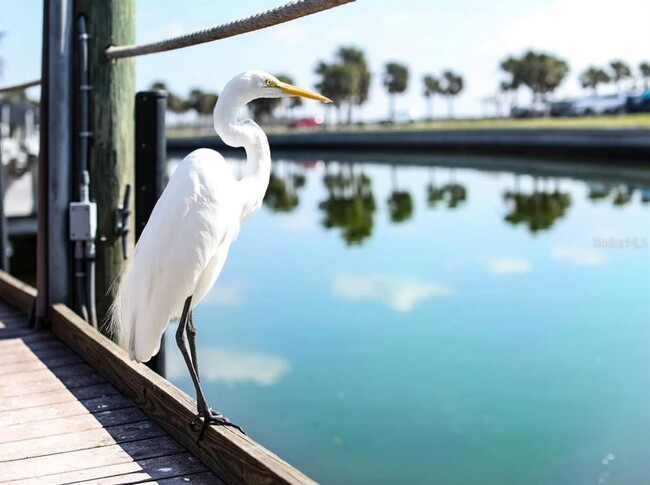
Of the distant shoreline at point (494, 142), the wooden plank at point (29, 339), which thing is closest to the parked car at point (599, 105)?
the distant shoreline at point (494, 142)

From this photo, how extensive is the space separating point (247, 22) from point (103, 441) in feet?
4.70

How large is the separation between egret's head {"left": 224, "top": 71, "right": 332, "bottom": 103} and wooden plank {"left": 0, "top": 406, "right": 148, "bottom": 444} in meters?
1.13

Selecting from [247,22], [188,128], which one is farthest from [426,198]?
[188,128]

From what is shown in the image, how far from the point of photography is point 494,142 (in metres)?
30.4

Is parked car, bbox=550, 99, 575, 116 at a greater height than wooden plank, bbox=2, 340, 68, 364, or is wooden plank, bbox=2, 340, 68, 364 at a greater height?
parked car, bbox=550, 99, 575, 116

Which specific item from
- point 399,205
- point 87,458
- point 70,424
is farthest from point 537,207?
point 87,458

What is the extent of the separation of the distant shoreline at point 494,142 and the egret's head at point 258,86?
21.6 meters

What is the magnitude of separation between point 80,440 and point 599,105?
44273 mm

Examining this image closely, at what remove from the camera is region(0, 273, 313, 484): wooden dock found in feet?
7.23

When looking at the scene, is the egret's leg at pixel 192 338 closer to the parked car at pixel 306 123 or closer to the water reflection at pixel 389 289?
the water reflection at pixel 389 289

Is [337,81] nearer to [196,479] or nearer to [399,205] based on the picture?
[399,205]

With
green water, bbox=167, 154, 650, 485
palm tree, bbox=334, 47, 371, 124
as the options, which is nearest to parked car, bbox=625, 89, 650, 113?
green water, bbox=167, 154, 650, 485

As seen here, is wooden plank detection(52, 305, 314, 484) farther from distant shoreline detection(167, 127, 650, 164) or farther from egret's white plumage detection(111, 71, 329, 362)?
distant shoreline detection(167, 127, 650, 164)

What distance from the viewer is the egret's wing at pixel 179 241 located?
233 cm
